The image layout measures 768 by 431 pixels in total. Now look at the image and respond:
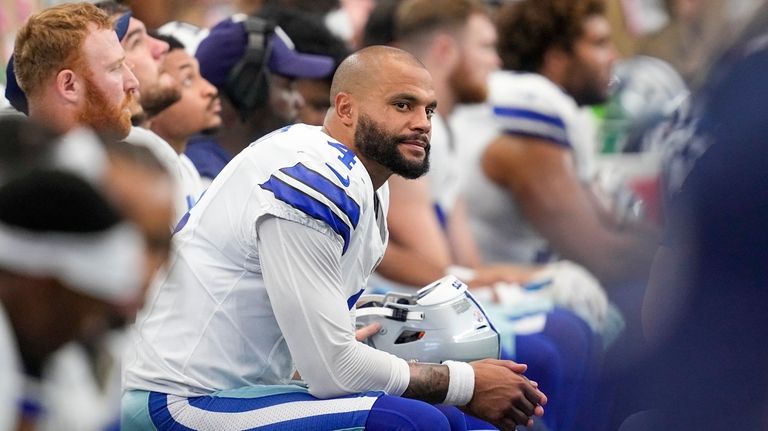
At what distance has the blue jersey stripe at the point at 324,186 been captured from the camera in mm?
3539

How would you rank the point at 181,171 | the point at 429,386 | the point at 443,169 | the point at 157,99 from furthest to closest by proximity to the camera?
the point at 443,169 < the point at 157,99 < the point at 181,171 < the point at 429,386

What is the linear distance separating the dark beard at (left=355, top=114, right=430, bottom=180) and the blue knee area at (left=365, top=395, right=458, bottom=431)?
26.1 inches

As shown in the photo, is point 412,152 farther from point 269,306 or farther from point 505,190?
point 505,190

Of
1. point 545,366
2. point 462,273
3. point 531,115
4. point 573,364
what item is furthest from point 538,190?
point 545,366

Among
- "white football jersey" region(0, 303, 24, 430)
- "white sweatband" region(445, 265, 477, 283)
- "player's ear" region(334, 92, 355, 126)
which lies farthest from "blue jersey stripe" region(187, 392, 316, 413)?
"white sweatband" region(445, 265, 477, 283)

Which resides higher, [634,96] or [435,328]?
[634,96]

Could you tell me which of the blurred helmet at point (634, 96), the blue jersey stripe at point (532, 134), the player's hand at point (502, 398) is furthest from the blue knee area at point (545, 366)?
the blurred helmet at point (634, 96)

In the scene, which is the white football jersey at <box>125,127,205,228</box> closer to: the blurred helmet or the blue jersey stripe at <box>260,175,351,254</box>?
the blue jersey stripe at <box>260,175,351,254</box>

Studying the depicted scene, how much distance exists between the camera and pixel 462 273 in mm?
5652

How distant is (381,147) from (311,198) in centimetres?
42

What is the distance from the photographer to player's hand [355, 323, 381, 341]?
12.9ft

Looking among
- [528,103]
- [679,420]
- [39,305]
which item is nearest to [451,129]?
[528,103]

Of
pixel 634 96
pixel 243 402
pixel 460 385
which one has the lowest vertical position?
pixel 243 402

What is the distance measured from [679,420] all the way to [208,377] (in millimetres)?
1374
